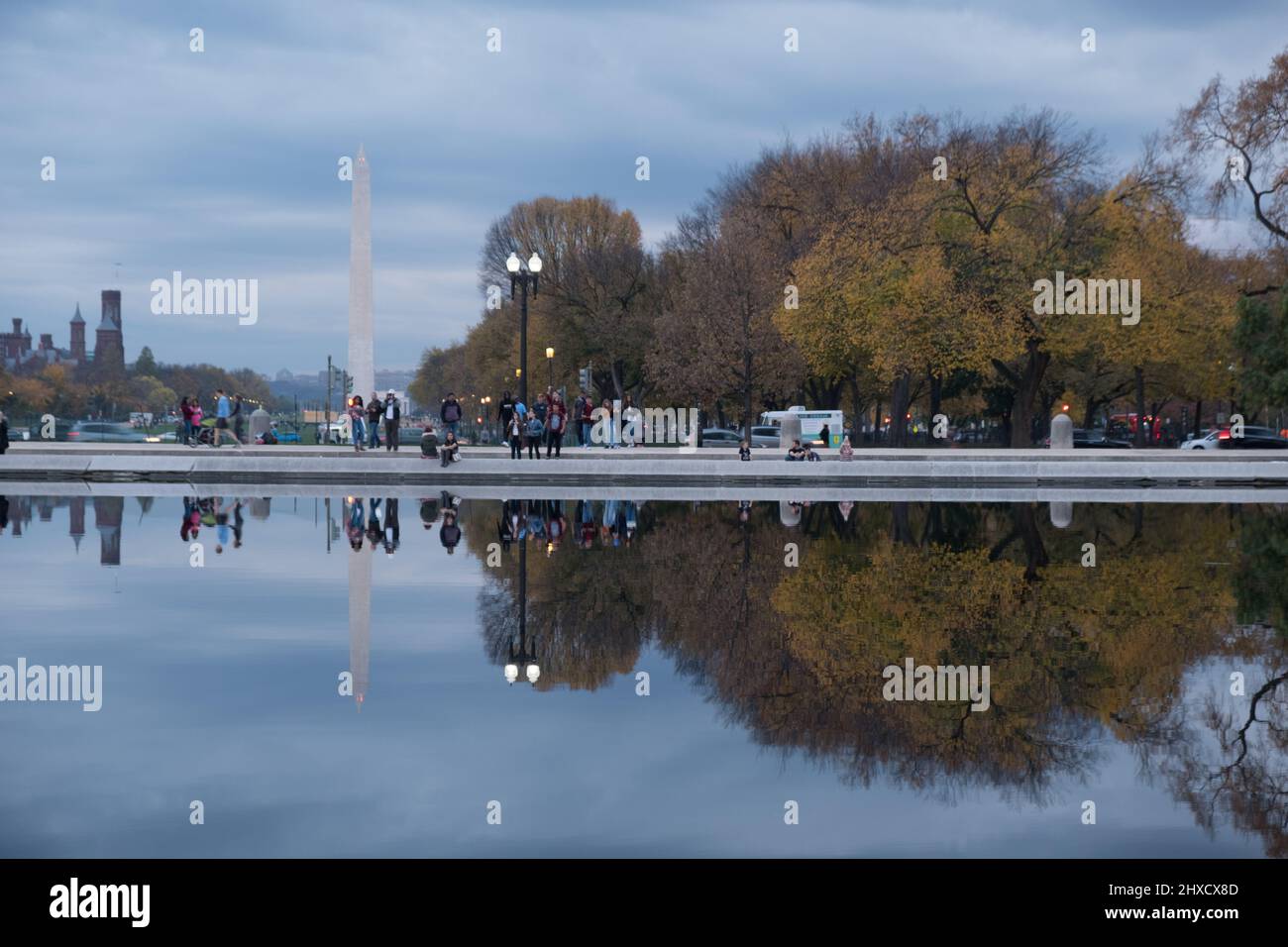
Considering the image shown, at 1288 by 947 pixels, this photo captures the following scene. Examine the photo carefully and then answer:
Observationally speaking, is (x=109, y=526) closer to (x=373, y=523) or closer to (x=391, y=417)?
(x=373, y=523)

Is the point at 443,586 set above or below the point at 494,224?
below

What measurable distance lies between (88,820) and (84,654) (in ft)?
14.8

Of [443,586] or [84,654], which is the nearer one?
[84,654]

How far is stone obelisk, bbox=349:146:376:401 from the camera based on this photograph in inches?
2249

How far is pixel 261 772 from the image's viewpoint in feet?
24.7

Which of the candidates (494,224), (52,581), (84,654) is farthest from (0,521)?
(494,224)

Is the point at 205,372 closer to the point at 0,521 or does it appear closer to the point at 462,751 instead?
the point at 0,521

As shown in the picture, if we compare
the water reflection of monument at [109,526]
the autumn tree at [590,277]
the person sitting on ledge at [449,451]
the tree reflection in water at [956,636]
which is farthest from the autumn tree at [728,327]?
the tree reflection in water at [956,636]

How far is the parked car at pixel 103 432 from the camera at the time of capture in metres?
64.4

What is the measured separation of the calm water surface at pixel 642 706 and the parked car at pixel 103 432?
48.8 metres

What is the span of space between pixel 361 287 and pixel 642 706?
172 ft

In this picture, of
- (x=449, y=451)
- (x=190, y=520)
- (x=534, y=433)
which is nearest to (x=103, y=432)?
(x=534, y=433)
